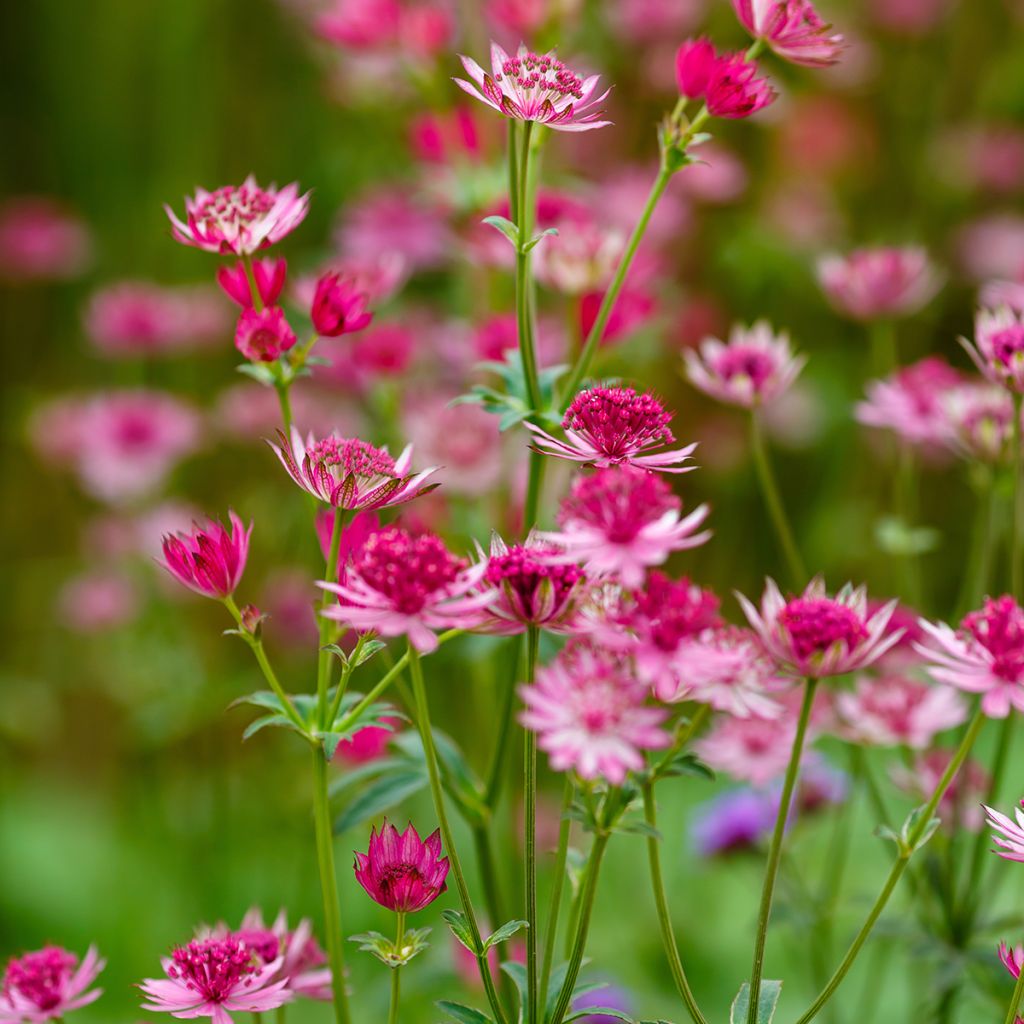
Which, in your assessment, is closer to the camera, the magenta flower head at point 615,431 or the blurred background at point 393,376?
the magenta flower head at point 615,431

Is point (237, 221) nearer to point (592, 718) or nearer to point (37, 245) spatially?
point (592, 718)

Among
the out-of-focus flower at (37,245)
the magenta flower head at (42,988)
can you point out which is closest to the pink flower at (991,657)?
the magenta flower head at (42,988)

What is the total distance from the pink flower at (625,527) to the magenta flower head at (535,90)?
0.15 meters

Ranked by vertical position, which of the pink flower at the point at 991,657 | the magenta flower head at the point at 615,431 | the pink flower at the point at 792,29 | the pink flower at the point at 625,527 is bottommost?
the pink flower at the point at 991,657

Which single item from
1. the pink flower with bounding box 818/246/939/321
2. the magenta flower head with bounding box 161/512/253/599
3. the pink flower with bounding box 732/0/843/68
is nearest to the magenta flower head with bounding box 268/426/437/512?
the magenta flower head with bounding box 161/512/253/599

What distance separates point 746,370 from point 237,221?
0.27 m

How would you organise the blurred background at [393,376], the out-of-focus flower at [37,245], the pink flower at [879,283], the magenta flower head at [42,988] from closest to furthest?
the magenta flower head at [42,988], the pink flower at [879,283], the blurred background at [393,376], the out-of-focus flower at [37,245]

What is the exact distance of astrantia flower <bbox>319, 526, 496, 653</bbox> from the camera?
15.9 inches

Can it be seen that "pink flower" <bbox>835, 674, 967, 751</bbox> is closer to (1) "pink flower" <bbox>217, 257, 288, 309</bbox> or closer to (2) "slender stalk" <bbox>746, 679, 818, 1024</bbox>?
(2) "slender stalk" <bbox>746, 679, 818, 1024</bbox>

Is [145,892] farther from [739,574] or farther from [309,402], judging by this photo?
[739,574]

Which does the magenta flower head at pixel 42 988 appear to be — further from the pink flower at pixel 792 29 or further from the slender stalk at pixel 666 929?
the pink flower at pixel 792 29

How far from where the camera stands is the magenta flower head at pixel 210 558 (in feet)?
1.53

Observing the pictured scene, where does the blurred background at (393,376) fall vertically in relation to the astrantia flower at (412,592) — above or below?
below

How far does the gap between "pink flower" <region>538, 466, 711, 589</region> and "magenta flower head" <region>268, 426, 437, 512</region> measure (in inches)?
2.5
